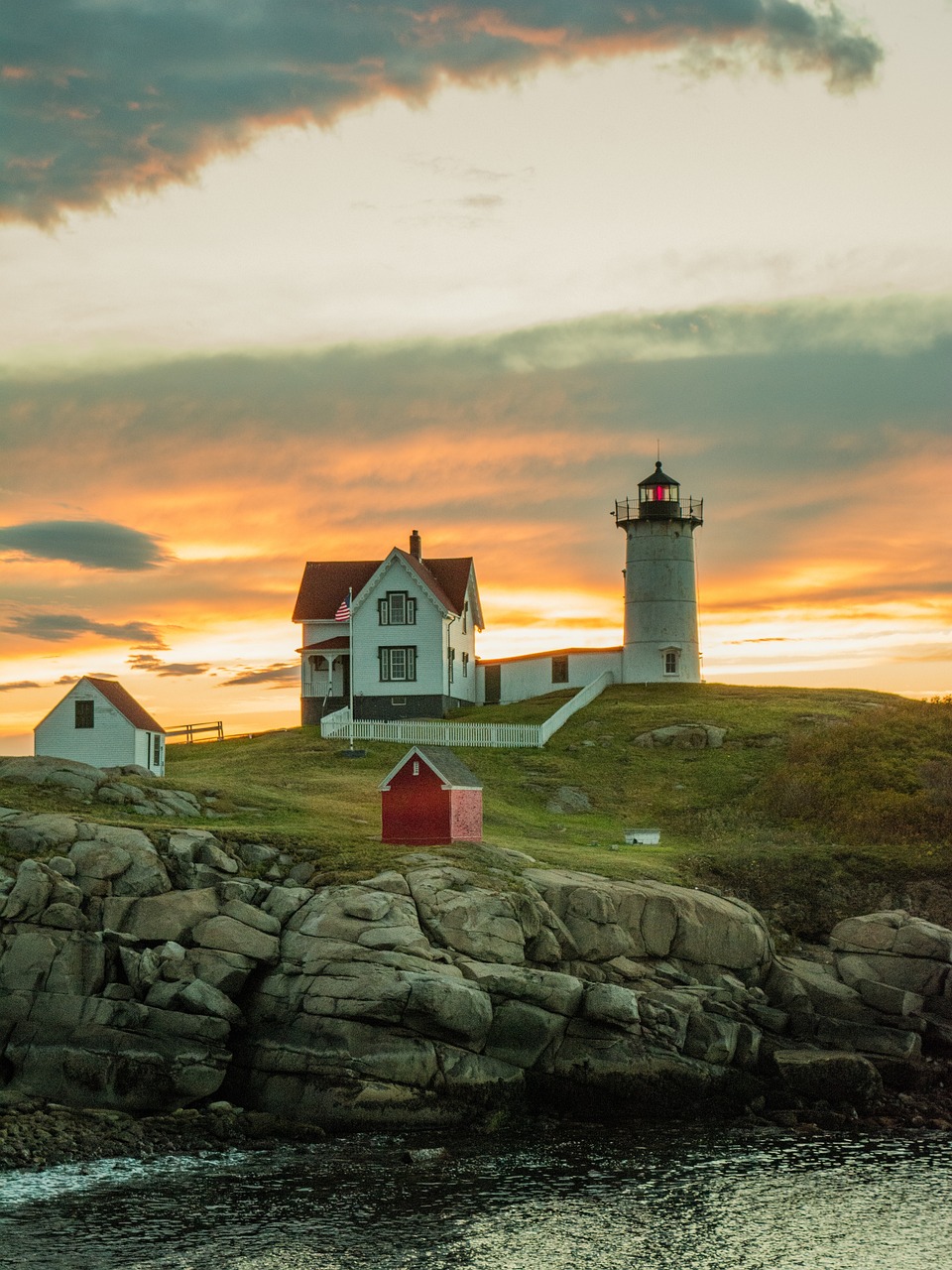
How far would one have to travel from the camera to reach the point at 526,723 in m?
65.2

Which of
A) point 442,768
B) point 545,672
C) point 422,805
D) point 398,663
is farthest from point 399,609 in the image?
point 422,805

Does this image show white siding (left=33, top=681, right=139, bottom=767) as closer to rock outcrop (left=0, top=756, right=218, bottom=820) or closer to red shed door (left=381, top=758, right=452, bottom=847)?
rock outcrop (left=0, top=756, right=218, bottom=820)

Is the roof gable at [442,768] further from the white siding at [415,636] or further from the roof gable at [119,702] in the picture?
the white siding at [415,636]

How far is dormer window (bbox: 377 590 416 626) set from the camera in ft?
218

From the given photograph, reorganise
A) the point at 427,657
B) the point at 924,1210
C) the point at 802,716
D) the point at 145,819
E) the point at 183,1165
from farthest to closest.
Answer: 1. the point at 427,657
2. the point at 802,716
3. the point at 145,819
4. the point at 183,1165
5. the point at 924,1210

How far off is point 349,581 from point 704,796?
85.8ft

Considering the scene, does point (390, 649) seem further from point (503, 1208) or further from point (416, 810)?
point (503, 1208)

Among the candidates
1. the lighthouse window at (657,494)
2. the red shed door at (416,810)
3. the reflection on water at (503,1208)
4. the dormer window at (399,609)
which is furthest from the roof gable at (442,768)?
the lighthouse window at (657,494)

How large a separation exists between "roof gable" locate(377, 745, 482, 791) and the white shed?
1233cm

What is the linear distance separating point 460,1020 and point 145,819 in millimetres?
12813

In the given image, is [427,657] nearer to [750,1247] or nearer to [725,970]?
[725,970]

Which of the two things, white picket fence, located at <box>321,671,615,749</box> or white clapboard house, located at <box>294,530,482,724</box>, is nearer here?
white picket fence, located at <box>321,671,615,749</box>

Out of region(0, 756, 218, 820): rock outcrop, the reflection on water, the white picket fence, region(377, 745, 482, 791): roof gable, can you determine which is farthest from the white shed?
the reflection on water

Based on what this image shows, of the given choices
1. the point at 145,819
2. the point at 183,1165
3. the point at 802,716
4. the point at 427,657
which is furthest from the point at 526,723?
the point at 183,1165
